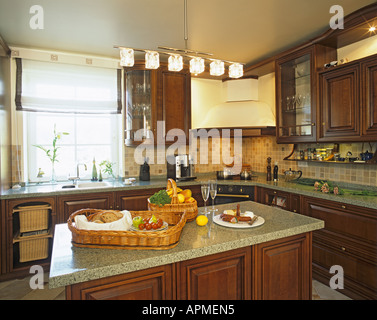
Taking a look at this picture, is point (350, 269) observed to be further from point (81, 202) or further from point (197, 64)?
point (81, 202)

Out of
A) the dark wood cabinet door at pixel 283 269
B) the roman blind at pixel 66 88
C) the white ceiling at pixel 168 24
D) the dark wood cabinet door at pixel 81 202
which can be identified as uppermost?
the white ceiling at pixel 168 24

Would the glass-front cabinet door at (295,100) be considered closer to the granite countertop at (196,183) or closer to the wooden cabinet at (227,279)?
the granite countertop at (196,183)

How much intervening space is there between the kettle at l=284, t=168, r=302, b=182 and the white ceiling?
5.04 ft

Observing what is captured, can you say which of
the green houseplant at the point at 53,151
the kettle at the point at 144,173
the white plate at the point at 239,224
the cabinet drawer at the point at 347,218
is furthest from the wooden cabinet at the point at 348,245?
the green houseplant at the point at 53,151

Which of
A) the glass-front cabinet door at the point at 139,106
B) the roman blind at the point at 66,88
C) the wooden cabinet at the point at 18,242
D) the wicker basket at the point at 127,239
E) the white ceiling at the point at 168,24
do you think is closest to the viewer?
the wicker basket at the point at 127,239

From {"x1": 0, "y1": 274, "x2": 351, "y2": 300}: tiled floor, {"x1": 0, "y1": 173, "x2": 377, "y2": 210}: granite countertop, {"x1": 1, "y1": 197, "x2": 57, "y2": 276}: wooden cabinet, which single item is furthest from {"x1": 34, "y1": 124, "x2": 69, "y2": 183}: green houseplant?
{"x1": 0, "y1": 274, "x2": 351, "y2": 300}: tiled floor

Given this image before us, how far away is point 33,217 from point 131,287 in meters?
2.12

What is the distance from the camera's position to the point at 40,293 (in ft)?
7.84

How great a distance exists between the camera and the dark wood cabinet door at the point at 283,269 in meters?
1.41

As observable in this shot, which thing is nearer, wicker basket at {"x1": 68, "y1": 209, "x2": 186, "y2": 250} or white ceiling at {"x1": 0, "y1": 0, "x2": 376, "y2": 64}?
wicker basket at {"x1": 68, "y1": 209, "x2": 186, "y2": 250}

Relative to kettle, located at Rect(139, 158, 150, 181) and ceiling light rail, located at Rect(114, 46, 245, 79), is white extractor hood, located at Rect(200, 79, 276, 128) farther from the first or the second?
ceiling light rail, located at Rect(114, 46, 245, 79)

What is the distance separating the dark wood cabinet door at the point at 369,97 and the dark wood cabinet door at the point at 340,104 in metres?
0.05

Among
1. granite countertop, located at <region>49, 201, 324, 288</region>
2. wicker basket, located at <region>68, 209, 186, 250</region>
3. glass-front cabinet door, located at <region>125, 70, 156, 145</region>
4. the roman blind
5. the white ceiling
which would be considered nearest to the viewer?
granite countertop, located at <region>49, 201, 324, 288</region>

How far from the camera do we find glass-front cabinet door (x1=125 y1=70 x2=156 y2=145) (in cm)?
340
